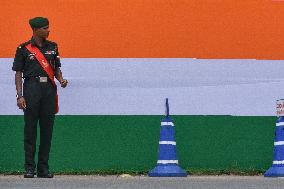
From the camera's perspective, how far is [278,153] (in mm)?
11977

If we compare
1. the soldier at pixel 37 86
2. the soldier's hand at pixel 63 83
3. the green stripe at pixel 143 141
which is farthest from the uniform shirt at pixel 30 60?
the green stripe at pixel 143 141

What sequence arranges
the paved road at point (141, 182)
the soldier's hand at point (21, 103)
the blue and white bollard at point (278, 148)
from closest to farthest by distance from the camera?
the paved road at point (141, 182) < the soldier's hand at point (21, 103) < the blue and white bollard at point (278, 148)

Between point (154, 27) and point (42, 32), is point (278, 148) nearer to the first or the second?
point (154, 27)

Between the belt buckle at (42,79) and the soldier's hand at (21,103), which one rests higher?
the belt buckle at (42,79)

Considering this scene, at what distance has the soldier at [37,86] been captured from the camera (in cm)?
1162

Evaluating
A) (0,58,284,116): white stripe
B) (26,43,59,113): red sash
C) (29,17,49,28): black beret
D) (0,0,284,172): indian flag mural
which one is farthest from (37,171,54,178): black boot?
(29,17,49,28): black beret

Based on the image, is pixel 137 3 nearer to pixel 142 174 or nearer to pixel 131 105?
pixel 131 105

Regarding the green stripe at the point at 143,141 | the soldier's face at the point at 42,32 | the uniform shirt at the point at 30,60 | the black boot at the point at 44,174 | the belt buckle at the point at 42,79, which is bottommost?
the black boot at the point at 44,174

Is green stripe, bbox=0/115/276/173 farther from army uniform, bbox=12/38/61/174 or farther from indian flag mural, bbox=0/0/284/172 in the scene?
army uniform, bbox=12/38/61/174

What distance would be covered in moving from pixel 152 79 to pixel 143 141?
2.76 feet

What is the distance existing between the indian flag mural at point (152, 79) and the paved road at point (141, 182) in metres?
0.55

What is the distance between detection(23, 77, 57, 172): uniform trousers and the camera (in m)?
11.6

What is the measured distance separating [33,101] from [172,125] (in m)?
1.87

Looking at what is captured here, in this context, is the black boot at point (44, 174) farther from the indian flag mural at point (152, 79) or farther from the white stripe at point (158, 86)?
the white stripe at point (158, 86)
